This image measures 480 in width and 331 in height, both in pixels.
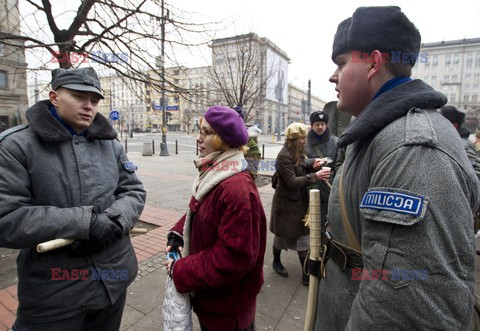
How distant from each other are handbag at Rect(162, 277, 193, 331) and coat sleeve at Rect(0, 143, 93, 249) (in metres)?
0.62

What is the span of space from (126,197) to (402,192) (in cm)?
175

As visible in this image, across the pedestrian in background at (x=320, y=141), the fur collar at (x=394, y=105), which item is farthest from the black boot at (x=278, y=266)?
the fur collar at (x=394, y=105)

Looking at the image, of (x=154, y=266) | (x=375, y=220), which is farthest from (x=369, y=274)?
(x=154, y=266)

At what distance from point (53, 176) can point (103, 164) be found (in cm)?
32

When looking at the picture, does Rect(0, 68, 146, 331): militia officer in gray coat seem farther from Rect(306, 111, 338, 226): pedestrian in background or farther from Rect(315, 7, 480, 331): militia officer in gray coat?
Rect(306, 111, 338, 226): pedestrian in background

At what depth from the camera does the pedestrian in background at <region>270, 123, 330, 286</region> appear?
3268mm

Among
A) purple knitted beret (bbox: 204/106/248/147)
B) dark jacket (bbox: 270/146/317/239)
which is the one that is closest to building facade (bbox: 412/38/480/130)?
dark jacket (bbox: 270/146/317/239)

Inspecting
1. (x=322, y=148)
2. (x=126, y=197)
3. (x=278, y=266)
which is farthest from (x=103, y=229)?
(x=322, y=148)

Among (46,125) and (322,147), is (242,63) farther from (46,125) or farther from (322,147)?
(46,125)

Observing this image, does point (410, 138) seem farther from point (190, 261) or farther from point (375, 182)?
point (190, 261)

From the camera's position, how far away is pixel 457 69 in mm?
66812

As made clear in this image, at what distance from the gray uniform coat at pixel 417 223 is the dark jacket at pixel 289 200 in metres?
2.30

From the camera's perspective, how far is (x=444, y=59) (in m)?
67.6

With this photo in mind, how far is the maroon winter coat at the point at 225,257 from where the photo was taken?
4.59ft
